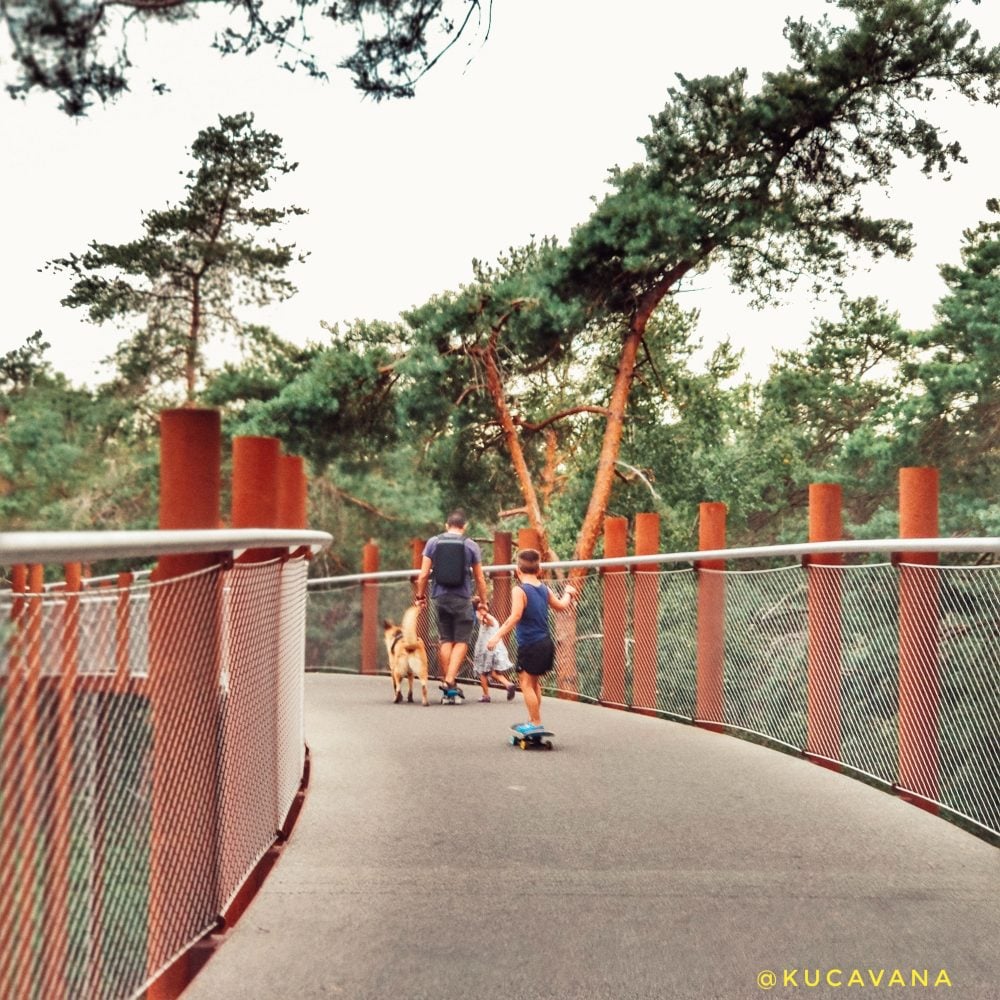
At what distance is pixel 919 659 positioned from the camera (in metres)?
7.40

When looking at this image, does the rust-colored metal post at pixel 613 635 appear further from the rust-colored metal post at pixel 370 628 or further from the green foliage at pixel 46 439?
the green foliage at pixel 46 439

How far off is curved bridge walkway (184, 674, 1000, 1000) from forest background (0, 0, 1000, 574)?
67.0ft

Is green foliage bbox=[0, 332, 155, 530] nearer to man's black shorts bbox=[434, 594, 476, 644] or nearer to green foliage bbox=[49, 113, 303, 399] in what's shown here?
green foliage bbox=[49, 113, 303, 399]

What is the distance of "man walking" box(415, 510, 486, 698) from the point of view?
1394cm

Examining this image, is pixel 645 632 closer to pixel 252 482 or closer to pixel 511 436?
pixel 252 482

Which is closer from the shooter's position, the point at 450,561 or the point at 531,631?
the point at 531,631

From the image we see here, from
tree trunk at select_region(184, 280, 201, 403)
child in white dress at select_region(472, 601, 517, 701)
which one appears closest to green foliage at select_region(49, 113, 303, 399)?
tree trunk at select_region(184, 280, 201, 403)

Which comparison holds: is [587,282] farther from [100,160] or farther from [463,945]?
[463,945]

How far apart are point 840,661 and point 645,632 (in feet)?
11.7

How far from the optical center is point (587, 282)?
1142 inches

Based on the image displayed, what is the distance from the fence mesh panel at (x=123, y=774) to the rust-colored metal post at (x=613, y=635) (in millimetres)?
7753

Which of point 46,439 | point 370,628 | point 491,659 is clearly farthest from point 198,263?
point 491,659

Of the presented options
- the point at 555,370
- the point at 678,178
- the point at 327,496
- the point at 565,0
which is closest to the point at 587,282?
the point at 678,178

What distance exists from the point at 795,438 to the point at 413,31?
33066 millimetres
